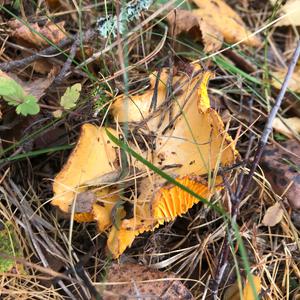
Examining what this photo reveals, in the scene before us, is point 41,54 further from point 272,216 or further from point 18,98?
point 272,216

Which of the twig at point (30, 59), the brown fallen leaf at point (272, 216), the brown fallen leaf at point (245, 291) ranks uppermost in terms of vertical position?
the twig at point (30, 59)

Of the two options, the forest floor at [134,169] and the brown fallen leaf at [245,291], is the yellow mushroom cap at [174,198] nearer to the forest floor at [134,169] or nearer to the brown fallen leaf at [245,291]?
the forest floor at [134,169]

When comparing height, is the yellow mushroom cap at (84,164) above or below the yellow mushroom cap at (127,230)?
above

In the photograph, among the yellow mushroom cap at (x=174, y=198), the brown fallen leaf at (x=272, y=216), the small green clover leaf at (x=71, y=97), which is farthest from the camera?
the brown fallen leaf at (x=272, y=216)

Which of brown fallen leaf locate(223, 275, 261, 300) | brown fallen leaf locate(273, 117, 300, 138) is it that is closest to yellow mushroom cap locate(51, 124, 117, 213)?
brown fallen leaf locate(223, 275, 261, 300)

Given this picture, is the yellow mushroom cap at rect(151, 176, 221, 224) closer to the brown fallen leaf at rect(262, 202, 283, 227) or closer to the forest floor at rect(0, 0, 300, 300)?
the forest floor at rect(0, 0, 300, 300)

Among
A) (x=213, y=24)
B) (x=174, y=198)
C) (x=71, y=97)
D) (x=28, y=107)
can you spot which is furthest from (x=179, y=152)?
(x=213, y=24)

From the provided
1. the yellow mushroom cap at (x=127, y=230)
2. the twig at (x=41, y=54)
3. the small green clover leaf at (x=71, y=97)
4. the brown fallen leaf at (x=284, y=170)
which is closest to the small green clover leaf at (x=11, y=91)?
the small green clover leaf at (x=71, y=97)
